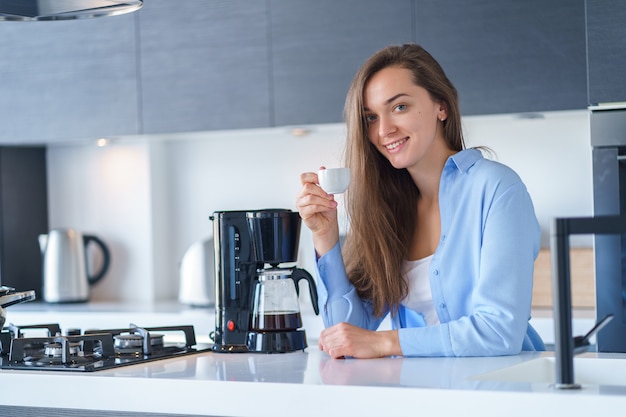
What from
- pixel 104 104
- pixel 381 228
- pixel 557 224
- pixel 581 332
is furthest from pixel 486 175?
pixel 104 104

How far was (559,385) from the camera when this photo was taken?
4.51 ft

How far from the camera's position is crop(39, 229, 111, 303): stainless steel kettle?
392 cm

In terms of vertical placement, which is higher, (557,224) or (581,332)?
(557,224)

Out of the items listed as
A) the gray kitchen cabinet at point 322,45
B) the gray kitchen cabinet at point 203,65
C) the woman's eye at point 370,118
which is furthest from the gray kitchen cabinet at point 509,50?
the woman's eye at point 370,118

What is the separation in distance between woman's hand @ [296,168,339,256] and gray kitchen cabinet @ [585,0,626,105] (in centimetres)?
90

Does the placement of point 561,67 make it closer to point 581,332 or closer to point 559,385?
point 581,332

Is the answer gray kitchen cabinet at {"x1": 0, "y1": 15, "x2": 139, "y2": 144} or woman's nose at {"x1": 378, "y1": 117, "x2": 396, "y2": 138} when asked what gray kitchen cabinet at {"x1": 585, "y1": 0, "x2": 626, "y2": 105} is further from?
gray kitchen cabinet at {"x1": 0, "y1": 15, "x2": 139, "y2": 144}

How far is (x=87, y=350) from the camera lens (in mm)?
1988

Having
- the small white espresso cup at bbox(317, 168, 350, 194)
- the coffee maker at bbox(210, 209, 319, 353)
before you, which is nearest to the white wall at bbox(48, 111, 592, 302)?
the coffee maker at bbox(210, 209, 319, 353)

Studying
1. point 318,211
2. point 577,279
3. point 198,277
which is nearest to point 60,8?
point 318,211

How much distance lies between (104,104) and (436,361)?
2.35m

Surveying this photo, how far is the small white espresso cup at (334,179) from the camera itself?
73.9 inches

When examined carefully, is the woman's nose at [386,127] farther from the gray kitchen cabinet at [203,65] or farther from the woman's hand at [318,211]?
the gray kitchen cabinet at [203,65]

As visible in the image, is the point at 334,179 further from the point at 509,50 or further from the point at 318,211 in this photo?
the point at 509,50
